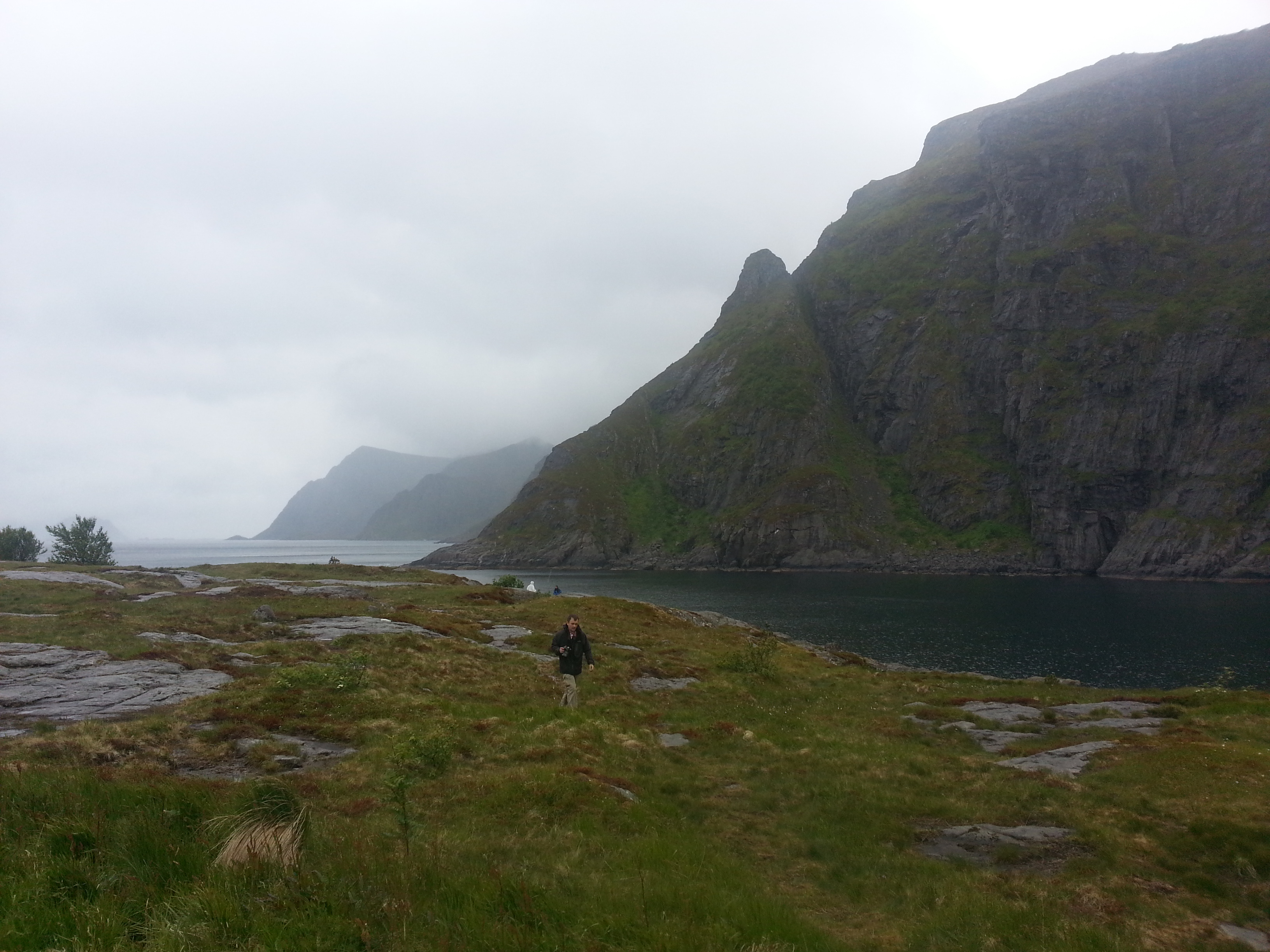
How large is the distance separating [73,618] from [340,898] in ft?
110

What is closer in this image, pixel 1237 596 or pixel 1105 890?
pixel 1105 890

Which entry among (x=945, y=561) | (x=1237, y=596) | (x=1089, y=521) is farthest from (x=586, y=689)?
(x=1089, y=521)

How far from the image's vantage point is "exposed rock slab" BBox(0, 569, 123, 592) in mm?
47031

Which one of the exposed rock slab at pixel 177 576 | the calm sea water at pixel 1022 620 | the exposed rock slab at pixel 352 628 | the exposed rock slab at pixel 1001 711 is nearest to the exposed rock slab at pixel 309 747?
the exposed rock slab at pixel 352 628

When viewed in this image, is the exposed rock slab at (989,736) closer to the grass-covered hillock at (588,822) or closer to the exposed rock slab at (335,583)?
the grass-covered hillock at (588,822)

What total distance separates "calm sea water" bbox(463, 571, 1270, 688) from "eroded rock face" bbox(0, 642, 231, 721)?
55.4m

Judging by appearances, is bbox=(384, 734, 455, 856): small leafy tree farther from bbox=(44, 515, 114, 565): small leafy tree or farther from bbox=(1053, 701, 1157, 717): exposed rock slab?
bbox=(44, 515, 114, 565): small leafy tree

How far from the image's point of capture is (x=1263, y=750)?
65.3 ft

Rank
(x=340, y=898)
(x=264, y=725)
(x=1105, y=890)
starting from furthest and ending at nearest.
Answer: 1. (x=264, y=725)
2. (x=1105, y=890)
3. (x=340, y=898)

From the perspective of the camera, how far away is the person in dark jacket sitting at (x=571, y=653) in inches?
945

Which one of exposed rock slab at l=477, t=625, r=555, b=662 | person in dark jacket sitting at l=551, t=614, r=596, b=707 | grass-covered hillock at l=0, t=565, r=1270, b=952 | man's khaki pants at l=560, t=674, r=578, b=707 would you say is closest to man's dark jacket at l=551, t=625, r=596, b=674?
person in dark jacket sitting at l=551, t=614, r=596, b=707

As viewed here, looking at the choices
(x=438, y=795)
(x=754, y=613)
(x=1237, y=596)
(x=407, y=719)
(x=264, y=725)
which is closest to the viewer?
(x=438, y=795)

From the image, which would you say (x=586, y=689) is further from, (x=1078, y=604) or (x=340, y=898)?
(x=1078, y=604)

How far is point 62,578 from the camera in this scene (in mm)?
50469
